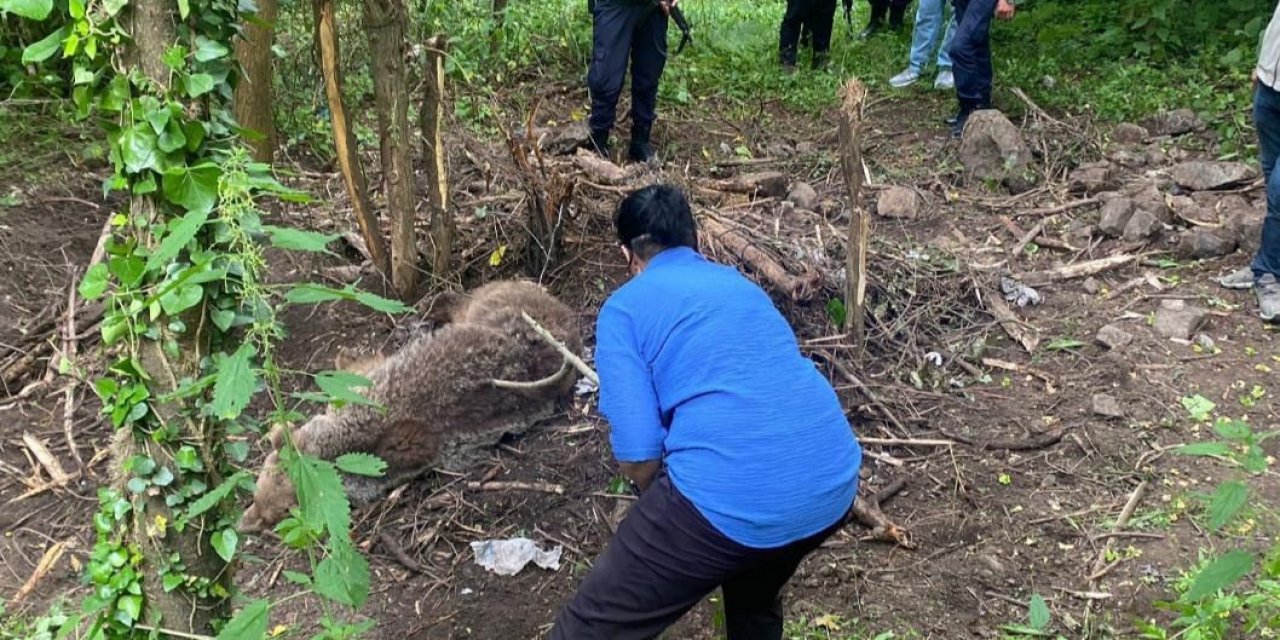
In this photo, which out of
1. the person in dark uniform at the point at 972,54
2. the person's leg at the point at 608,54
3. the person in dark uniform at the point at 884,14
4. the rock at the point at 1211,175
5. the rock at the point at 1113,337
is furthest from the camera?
the person in dark uniform at the point at 884,14

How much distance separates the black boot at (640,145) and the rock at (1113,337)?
3.94m

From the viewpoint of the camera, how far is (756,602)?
141 inches

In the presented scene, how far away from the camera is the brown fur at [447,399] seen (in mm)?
5156

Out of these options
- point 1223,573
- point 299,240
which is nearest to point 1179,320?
point 1223,573

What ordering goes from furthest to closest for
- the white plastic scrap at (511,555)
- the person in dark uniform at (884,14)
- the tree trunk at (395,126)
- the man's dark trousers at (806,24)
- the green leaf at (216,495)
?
the person in dark uniform at (884,14), the man's dark trousers at (806,24), the tree trunk at (395,126), the white plastic scrap at (511,555), the green leaf at (216,495)

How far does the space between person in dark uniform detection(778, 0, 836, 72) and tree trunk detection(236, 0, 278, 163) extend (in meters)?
6.12

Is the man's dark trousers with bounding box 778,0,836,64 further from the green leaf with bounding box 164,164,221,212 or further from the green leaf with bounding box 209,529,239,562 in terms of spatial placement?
the green leaf with bounding box 209,529,239,562

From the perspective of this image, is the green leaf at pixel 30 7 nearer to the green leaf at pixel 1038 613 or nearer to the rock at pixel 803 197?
the green leaf at pixel 1038 613

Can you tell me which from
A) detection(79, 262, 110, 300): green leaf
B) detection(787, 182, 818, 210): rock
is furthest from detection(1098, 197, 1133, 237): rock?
detection(79, 262, 110, 300): green leaf

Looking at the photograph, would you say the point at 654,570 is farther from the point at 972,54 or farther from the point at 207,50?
the point at 972,54

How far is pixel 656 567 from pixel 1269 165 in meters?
5.34

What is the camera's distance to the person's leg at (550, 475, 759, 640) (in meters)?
3.13

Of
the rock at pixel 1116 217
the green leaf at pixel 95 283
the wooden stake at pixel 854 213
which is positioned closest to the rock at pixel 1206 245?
the rock at pixel 1116 217

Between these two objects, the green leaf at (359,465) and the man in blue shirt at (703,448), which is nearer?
the green leaf at (359,465)
